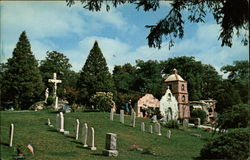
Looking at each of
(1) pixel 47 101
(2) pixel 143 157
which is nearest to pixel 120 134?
(2) pixel 143 157

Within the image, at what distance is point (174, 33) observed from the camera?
6.11 meters

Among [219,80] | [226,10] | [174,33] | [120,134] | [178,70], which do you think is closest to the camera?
[226,10]

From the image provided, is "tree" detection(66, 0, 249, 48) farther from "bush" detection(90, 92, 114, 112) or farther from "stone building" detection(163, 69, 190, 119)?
"stone building" detection(163, 69, 190, 119)

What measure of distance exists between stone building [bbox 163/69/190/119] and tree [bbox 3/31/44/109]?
14.1 metres

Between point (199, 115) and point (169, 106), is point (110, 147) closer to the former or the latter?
point (169, 106)

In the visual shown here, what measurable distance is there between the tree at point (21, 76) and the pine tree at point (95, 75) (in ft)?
16.8

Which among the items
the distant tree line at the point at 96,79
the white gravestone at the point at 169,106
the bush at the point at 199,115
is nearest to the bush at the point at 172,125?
the white gravestone at the point at 169,106

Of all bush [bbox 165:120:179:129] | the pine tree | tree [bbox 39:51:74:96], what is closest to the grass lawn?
bush [bbox 165:120:179:129]

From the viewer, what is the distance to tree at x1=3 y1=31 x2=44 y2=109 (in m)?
30.7

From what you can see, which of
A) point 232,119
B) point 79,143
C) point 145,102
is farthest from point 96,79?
point 232,119

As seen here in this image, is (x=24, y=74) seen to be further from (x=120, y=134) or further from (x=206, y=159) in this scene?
(x=206, y=159)

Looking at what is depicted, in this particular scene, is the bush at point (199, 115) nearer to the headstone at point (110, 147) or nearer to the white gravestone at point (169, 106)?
the white gravestone at point (169, 106)

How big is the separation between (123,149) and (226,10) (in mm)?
7415

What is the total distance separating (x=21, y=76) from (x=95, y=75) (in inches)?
320
